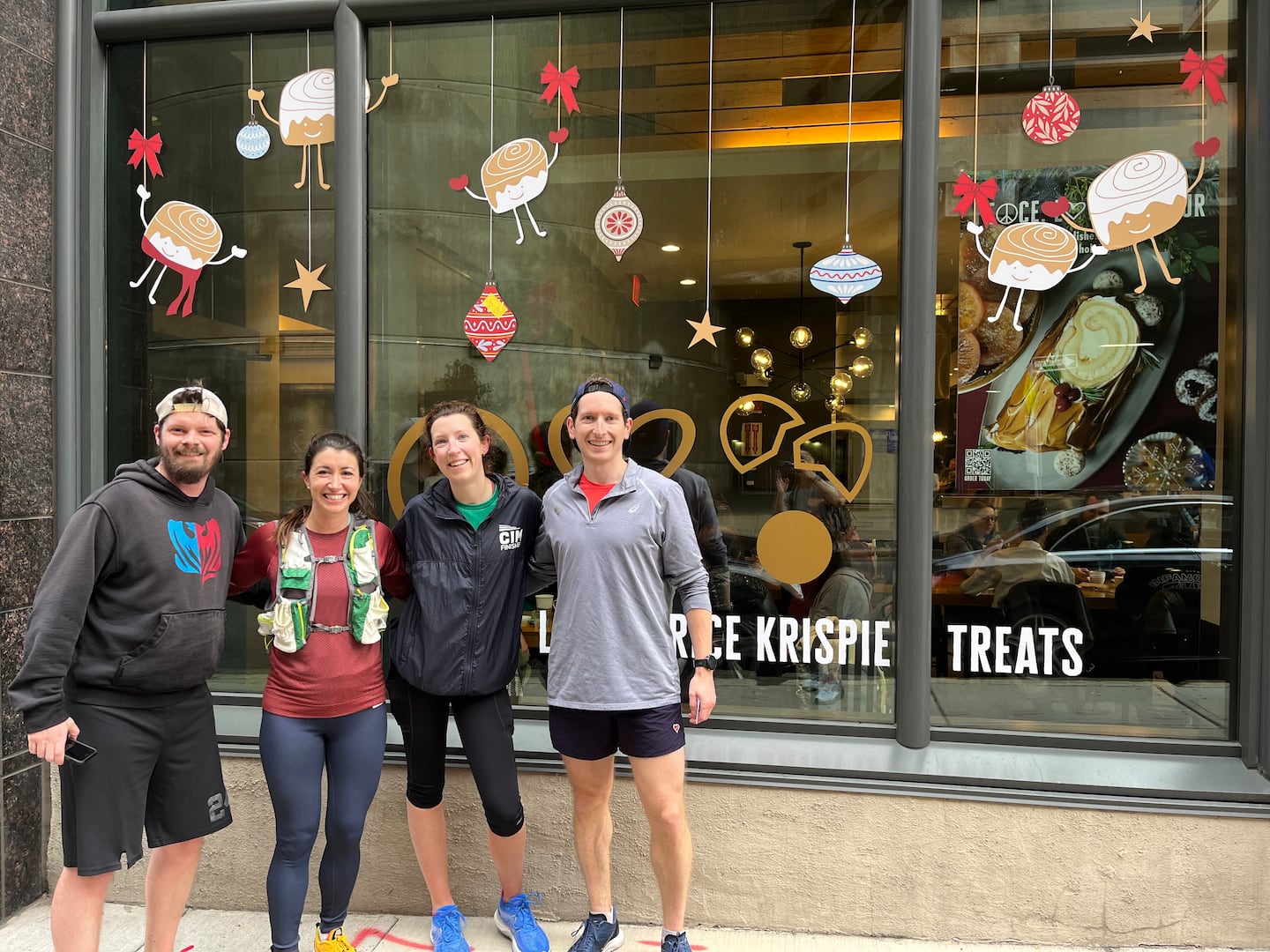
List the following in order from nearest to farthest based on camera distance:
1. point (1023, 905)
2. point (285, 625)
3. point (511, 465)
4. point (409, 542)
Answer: point (285, 625) < point (409, 542) < point (1023, 905) < point (511, 465)

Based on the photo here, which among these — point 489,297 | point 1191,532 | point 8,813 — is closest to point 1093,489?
point 1191,532

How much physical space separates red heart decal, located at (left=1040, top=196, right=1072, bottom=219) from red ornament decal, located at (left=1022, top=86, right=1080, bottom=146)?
0.24 metres

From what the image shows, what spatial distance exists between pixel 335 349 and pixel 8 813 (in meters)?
2.38

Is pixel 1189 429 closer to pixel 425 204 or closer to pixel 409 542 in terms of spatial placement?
pixel 409 542

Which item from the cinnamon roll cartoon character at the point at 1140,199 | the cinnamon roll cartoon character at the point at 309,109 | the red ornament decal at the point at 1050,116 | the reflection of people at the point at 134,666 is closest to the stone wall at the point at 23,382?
the cinnamon roll cartoon character at the point at 309,109

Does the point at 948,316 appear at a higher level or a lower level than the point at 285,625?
higher

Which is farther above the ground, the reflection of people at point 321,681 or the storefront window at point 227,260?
the storefront window at point 227,260

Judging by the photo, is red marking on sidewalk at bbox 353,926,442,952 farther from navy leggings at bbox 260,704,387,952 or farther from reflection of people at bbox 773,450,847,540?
reflection of people at bbox 773,450,847,540

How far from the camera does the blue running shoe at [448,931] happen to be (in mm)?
3266

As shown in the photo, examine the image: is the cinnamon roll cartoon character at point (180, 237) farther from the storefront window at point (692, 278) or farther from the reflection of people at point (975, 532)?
the reflection of people at point (975, 532)

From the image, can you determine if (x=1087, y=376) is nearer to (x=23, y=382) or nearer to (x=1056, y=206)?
(x=1056, y=206)

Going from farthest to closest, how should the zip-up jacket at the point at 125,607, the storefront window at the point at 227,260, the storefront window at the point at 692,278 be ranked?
1. the storefront window at the point at 227,260
2. the storefront window at the point at 692,278
3. the zip-up jacket at the point at 125,607

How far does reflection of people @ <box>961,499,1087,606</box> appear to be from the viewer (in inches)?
145

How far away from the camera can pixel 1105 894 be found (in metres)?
3.34
